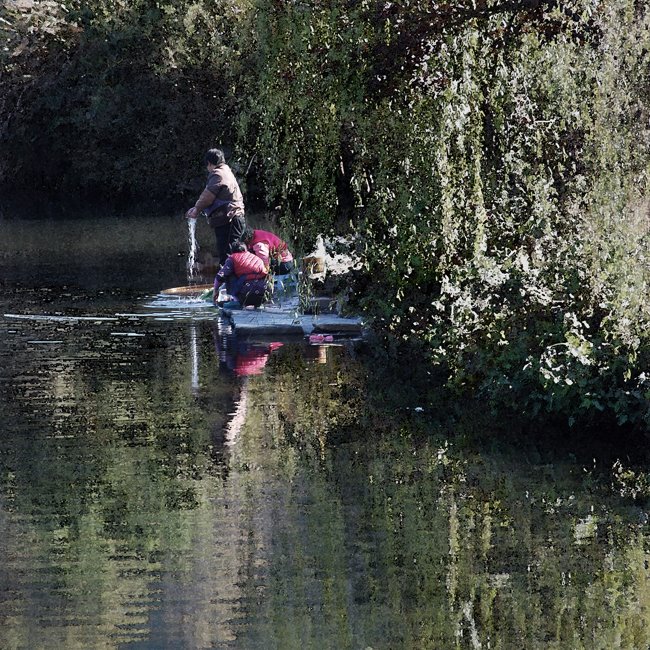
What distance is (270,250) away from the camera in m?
18.8

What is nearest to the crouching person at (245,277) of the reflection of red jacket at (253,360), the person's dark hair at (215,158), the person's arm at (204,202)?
the person's arm at (204,202)

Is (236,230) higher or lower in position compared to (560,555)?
higher

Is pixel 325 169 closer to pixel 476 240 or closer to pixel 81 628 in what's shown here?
pixel 476 240

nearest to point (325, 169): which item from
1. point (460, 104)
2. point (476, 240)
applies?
point (460, 104)

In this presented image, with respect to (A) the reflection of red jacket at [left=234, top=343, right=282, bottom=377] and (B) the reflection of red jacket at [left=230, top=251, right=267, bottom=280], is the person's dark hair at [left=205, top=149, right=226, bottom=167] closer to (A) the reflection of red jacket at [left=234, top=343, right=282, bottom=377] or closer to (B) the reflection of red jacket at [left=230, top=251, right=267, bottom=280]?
(B) the reflection of red jacket at [left=230, top=251, right=267, bottom=280]

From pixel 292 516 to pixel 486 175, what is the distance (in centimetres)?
500

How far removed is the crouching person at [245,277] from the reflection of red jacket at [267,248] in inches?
8.5

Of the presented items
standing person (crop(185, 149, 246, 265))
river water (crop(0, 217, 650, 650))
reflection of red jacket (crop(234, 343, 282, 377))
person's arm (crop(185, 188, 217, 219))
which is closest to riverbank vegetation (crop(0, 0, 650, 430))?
river water (crop(0, 217, 650, 650))

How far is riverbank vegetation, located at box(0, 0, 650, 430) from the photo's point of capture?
10.4 meters

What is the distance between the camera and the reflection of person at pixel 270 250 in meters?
18.5

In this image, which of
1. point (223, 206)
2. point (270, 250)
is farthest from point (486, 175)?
point (223, 206)

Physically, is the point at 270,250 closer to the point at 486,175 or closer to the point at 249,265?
the point at 249,265

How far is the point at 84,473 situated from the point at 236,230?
32.7 ft

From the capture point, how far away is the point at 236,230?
19.4 metres
